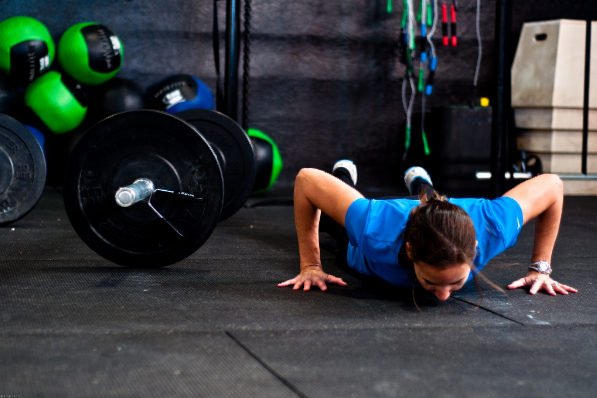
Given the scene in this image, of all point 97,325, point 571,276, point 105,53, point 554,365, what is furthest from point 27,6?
point 554,365

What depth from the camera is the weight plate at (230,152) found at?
2664 millimetres

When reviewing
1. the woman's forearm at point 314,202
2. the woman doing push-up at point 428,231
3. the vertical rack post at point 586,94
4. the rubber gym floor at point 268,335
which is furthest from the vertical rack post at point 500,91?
the woman's forearm at point 314,202

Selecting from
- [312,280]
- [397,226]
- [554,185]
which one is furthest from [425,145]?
[397,226]

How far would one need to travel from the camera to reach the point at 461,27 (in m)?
4.79

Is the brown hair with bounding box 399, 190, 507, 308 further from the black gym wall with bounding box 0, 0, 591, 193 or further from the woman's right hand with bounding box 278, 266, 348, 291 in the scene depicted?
the black gym wall with bounding box 0, 0, 591, 193

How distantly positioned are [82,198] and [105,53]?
2035 mm

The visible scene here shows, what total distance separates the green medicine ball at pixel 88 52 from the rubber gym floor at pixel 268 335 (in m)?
1.82

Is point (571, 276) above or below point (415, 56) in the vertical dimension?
below

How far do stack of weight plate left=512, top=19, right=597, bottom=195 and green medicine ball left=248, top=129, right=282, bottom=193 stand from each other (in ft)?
6.56

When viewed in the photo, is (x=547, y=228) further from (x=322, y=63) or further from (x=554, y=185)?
(x=322, y=63)

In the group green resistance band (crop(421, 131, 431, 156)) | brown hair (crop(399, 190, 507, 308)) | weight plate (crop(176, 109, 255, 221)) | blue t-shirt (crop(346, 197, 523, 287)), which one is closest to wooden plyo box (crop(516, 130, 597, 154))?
green resistance band (crop(421, 131, 431, 156))

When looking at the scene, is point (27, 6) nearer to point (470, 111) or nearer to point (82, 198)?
point (82, 198)

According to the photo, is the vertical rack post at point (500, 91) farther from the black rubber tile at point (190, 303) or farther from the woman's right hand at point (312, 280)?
the woman's right hand at point (312, 280)

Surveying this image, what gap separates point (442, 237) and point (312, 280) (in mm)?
532
